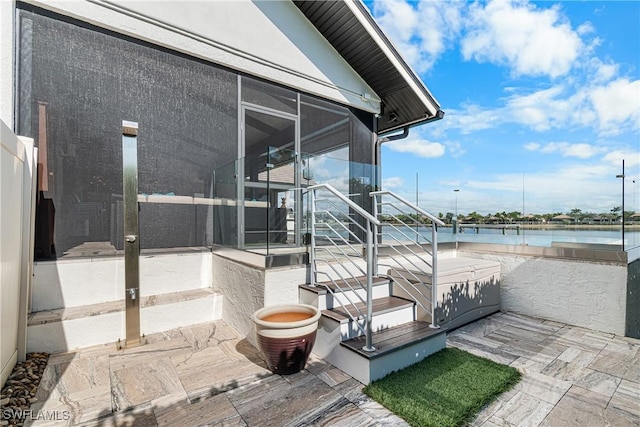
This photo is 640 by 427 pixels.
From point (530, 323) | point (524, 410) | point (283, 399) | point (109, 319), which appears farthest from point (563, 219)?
point (109, 319)

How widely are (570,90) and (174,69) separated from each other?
10108 mm

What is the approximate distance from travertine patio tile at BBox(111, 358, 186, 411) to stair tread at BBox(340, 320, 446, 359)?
4.62 ft

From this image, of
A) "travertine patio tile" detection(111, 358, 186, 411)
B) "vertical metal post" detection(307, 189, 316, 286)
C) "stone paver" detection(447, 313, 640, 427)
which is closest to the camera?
"stone paver" detection(447, 313, 640, 427)

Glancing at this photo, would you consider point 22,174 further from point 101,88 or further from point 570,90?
point 570,90

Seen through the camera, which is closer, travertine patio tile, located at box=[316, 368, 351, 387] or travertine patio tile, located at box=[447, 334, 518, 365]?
travertine patio tile, located at box=[316, 368, 351, 387]

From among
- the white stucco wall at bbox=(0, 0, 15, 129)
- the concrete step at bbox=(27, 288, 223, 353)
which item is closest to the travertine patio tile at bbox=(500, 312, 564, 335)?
the concrete step at bbox=(27, 288, 223, 353)

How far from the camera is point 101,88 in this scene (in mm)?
3295

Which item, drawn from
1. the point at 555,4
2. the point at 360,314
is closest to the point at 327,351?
the point at 360,314

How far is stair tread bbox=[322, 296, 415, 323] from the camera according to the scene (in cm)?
257

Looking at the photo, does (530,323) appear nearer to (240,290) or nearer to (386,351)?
(386,351)

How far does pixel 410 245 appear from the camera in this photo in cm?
429

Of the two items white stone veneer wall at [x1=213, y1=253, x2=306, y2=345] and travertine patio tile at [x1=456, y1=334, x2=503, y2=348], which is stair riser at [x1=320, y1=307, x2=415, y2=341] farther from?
travertine patio tile at [x1=456, y1=334, x2=503, y2=348]

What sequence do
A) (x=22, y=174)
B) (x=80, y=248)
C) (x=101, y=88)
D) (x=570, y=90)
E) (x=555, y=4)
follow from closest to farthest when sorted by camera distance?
(x=22, y=174)
(x=80, y=248)
(x=101, y=88)
(x=555, y=4)
(x=570, y=90)

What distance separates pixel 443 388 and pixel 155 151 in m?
4.04
